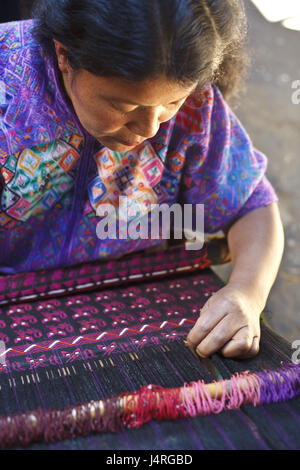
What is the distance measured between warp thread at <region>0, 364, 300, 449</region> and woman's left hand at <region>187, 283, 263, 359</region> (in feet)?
0.24

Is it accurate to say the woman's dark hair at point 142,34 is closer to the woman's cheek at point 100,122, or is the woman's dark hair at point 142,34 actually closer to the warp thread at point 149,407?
the woman's cheek at point 100,122

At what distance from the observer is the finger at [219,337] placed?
102 centimetres

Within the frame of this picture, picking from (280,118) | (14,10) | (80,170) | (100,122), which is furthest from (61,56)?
(280,118)

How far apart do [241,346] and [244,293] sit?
0.13m

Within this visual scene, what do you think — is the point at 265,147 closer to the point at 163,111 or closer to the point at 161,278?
the point at 161,278

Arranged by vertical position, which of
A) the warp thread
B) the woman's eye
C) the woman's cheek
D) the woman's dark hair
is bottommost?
the warp thread

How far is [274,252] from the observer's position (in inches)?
49.0

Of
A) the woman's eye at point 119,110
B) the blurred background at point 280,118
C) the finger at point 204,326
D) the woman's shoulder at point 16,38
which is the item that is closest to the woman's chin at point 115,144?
the woman's eye at point 119,110

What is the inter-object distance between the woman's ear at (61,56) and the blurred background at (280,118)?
1.13m

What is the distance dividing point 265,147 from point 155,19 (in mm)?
2445

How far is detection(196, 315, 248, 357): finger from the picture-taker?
1024mm

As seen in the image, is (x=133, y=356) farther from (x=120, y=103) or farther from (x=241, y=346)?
(x=120, y=103)

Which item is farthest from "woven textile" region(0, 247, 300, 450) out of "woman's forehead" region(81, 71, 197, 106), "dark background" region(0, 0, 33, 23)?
"dark background" region(0, 0, 33, 23)

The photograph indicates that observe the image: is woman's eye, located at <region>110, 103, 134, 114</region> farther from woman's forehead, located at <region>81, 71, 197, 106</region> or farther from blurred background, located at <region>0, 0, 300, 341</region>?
blurred background, located at <region>0, 0, 300, 341</region>
